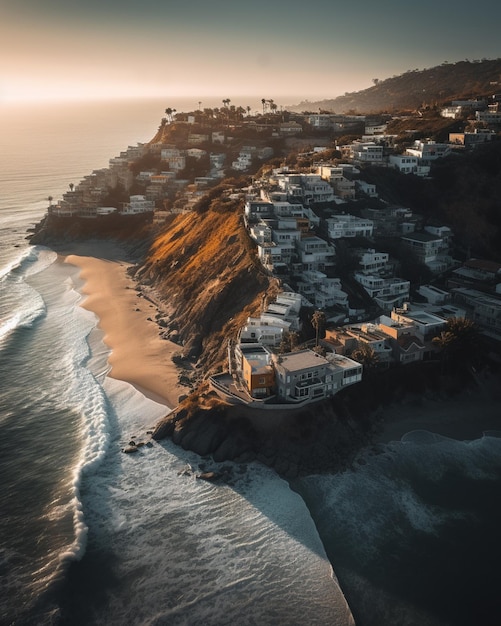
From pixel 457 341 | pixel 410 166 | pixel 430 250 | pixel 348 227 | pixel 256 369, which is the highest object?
pixel 410 166

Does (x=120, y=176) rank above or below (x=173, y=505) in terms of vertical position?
above

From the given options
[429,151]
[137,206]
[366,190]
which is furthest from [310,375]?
[137,206]

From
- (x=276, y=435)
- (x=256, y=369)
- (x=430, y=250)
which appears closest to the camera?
(x=276, y=435)

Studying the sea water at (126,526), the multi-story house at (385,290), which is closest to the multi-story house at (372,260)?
the multi-story house at (385,290)

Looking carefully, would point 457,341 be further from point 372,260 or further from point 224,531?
point 224,531

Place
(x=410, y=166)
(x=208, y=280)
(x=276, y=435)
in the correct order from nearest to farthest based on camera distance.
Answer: (x=276, y=435)
(x=208, y=280)
(x=410, y=166)

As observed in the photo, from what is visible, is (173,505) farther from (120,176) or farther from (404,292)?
(120,176)

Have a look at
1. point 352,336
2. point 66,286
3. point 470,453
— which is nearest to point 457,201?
point 352,336
